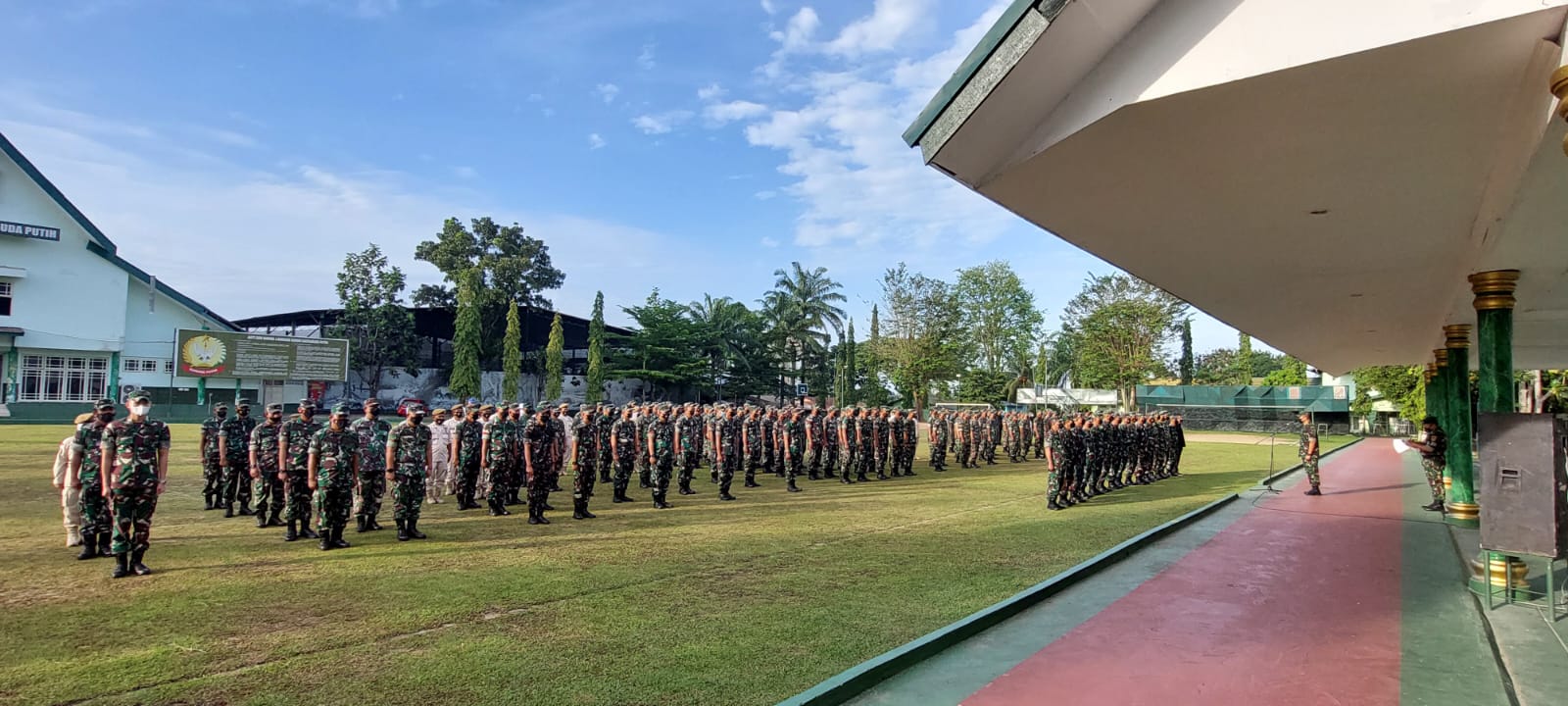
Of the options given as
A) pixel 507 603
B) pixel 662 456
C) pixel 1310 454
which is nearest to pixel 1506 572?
pixel 507 603

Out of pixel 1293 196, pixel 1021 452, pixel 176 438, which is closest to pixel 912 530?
pixel 1293 196

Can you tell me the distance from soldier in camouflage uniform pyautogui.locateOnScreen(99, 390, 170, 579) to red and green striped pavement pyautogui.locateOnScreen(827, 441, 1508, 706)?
604cm

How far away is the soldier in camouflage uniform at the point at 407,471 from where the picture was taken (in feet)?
25.0

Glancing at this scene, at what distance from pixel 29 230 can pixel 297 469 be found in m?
35.5

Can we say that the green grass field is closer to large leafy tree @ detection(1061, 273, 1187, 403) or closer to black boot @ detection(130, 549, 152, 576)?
black boot @ detection(130, 549, 152, 576)

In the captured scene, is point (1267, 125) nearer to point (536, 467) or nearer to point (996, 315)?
point (536, 467)

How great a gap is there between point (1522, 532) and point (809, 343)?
43.0m

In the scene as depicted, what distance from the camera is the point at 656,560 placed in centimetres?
683

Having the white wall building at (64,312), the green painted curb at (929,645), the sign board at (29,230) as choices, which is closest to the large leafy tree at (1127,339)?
the green painted curb at (929,645)

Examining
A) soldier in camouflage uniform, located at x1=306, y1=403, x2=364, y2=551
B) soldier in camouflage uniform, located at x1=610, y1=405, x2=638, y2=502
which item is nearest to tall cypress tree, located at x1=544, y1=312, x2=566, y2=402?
soldier in camouflage uniform, located at x1=610, y1=405, x2=638, y2=502

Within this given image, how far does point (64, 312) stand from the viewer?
1230 inches

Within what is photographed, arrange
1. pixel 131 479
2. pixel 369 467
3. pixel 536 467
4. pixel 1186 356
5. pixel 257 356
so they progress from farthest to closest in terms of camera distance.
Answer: pixel 1186 356
pixel 257 356
pixel 536 467
pixel 369 467
pixel 131 479

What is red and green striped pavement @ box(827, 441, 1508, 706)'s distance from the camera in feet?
12.7

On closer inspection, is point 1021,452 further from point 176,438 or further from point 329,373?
point 329,373
